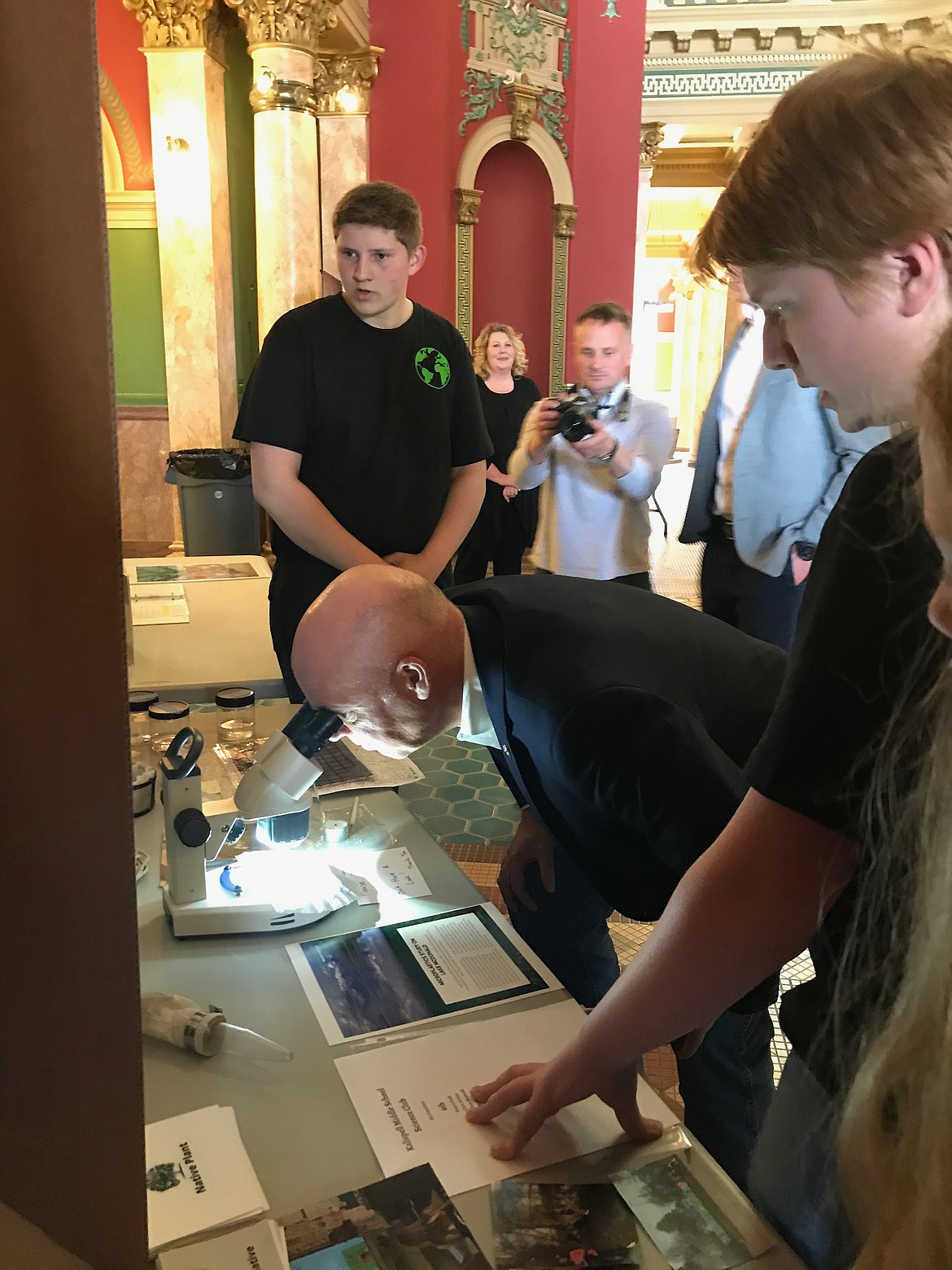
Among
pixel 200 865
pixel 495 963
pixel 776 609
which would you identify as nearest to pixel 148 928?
pixel 200 865

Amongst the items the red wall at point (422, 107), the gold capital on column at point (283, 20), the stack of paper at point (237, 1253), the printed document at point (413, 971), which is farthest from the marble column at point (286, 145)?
the stack of paper at point (237, 1253)

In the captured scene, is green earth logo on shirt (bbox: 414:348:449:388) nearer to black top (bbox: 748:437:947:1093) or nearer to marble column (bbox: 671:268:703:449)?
black top (bbox: 748:437:947:1093)

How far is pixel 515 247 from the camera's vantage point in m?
7.46

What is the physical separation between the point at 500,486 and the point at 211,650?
2319 mm

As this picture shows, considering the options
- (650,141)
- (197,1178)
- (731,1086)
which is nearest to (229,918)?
(197,1178)

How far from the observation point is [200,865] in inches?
51.3

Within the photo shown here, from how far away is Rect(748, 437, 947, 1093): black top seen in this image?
66cm

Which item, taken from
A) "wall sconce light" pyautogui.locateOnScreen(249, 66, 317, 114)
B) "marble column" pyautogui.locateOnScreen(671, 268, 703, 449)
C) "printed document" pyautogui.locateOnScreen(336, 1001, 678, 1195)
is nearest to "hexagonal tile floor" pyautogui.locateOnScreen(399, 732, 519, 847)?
"printed document" pyautogui.locateOnScreen(336, 1001, 678, 1195)

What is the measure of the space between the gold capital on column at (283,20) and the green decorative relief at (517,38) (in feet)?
5.40

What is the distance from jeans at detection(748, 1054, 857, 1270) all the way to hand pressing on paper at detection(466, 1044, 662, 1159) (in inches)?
4.1

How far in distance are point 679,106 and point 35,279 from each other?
11.1 m

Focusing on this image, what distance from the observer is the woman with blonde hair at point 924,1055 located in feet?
1.62

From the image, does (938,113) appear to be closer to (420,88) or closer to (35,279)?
(35,279)

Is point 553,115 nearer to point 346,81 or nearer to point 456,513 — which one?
point 346,81
